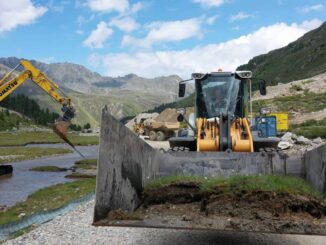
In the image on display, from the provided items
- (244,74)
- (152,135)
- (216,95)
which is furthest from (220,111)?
(152,135)

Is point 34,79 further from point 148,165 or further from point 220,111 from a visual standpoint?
point 148,165

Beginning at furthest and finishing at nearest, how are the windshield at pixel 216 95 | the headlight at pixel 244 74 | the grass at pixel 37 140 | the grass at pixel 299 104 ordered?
the grass at pixel 37 140 → the grass at pixel 299 104 → the windshield at pixel 216 95 → the headlight at pixel 244 74

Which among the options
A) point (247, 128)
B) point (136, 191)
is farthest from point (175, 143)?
point (136, 191)

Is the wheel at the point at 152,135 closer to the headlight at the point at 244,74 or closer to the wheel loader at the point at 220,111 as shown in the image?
the wheel loader at the point at 220,111

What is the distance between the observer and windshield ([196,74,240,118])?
13203 mm

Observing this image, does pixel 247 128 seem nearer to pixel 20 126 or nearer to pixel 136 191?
pixel 136 191

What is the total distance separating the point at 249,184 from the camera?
328 inches

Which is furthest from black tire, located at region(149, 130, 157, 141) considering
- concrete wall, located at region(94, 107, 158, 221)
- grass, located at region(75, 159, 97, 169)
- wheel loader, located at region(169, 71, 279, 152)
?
concrete wall, located at region(94, 107, 158, 221)

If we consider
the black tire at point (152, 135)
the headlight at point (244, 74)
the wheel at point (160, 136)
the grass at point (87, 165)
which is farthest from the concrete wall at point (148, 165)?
the black tire at point (152, 135)

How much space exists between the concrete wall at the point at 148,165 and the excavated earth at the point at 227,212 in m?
0.31

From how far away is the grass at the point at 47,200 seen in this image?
17023 millimetres

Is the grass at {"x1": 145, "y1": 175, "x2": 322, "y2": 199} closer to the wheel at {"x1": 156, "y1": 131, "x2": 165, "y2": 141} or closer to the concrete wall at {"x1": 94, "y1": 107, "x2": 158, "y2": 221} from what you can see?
the concrete wall at {"x1": 94, "y1": 107, "x2": 158, "y2": 221}

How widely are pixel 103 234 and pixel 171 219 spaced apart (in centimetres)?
311

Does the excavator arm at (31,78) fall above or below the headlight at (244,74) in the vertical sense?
above
